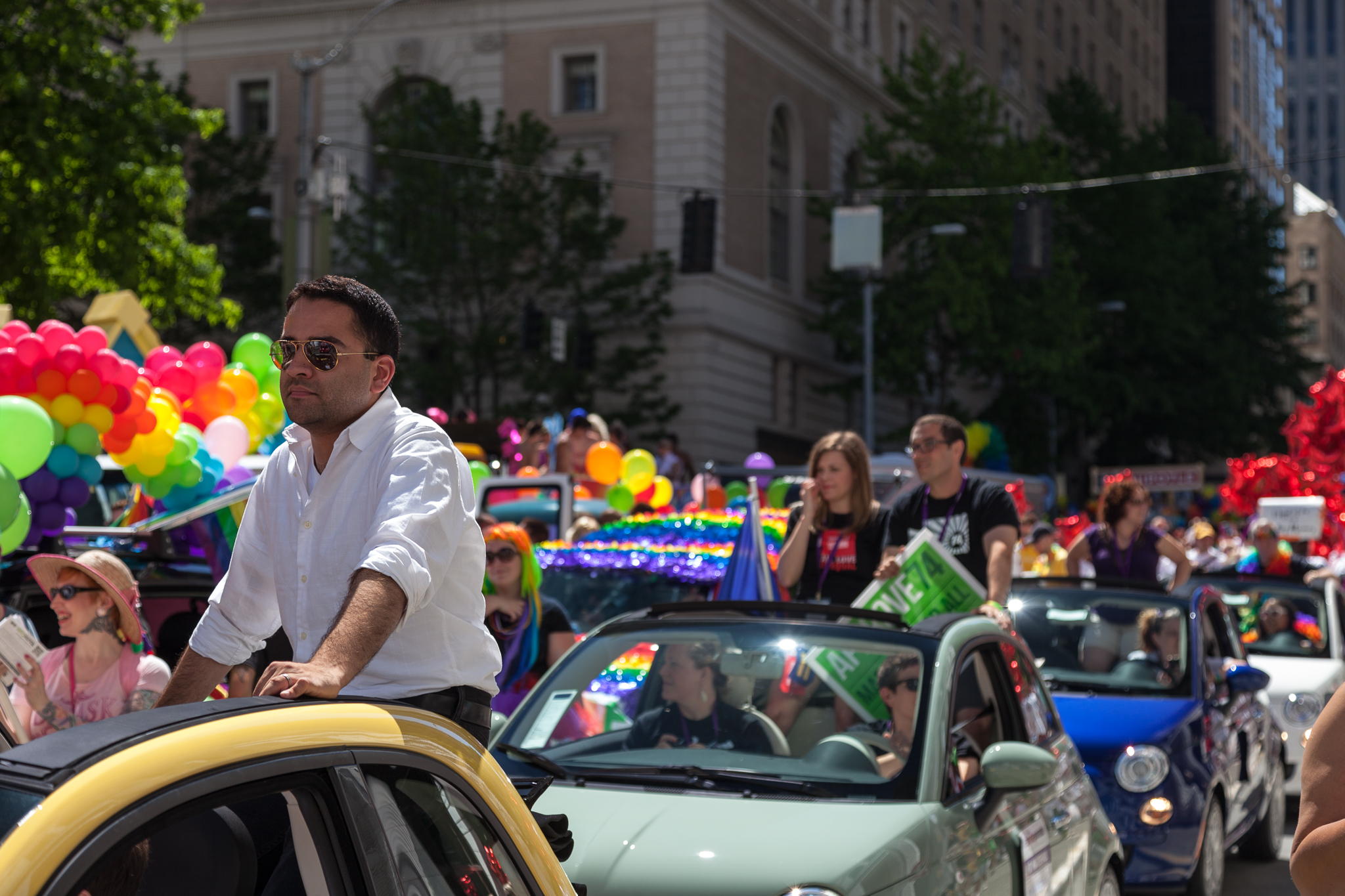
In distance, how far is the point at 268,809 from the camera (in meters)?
2.23

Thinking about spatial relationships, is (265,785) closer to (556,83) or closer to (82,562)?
(82,562)

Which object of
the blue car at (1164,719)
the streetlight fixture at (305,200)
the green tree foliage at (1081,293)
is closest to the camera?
the blue car at (1164,719)

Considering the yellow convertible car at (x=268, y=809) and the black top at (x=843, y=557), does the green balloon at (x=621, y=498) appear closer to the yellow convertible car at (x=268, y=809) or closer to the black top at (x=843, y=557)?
the black top at (x=843, y=557)

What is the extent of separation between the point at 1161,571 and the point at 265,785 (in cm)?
1721

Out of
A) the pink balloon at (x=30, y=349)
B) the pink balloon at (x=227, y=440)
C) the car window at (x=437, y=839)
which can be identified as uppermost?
the pink balloon at (x=30, y=349)

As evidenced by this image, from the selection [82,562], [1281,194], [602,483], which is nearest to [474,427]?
[602,483]

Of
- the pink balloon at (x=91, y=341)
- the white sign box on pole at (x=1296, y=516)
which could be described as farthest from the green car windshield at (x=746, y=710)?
the white sign box on pole at (x=1296, y=516)

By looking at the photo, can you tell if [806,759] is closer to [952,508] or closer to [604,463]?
[952,508]

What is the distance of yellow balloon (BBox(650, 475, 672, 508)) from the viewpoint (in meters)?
15.4

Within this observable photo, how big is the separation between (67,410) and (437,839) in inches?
248

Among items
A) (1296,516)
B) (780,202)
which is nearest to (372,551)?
(1296,516)

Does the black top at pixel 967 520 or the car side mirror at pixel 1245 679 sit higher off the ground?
the black top at pixel 967 520

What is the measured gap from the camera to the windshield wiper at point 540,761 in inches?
186

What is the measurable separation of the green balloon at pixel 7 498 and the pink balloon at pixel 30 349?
1.31 m
